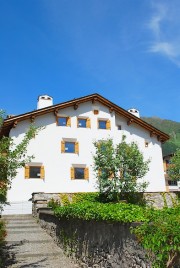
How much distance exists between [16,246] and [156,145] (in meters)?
24.1

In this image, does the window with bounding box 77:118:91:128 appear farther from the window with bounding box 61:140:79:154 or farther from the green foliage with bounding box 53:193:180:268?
the green foliage with bounding box 53:193:180:268

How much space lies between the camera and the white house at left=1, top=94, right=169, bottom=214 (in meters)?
26.3

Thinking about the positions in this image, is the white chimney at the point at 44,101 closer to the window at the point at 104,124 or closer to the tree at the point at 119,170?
the window at the point at 104,124

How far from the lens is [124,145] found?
915 inches

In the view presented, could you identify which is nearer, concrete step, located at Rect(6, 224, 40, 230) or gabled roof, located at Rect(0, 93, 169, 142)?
concrete step, located at Rect(6, 224, 40, 230)

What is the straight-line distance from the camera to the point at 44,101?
3206 cm

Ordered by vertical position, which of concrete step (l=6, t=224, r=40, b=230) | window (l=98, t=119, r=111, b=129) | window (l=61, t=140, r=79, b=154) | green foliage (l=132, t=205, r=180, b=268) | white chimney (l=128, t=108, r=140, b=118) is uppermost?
white chimney (l=128, t=108, r=140, b=118)

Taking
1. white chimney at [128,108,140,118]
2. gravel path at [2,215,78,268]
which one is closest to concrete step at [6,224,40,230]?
gravel path at [2,215,78,268]

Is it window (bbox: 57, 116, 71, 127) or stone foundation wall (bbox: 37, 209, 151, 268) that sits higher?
window (bbox: 57, 116, 71, 127)

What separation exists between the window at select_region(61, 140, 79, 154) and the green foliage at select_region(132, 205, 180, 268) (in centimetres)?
2259

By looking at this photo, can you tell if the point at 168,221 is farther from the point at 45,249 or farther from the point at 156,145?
the point at 156,145

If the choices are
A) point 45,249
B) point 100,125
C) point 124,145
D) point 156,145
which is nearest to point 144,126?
point 156,145

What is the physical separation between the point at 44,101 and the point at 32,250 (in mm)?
22384

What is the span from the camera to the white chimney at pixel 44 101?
31.9 metres
